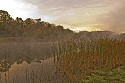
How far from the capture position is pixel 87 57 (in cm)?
1559

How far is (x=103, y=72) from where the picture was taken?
14938mm

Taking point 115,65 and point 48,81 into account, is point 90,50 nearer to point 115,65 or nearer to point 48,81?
point 115,65

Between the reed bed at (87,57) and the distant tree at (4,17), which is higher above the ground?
the distant tree at (4,17)

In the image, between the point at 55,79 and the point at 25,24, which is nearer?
the point at 55,79

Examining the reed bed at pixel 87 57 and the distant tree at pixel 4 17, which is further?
the distant tree at pixel 4 17

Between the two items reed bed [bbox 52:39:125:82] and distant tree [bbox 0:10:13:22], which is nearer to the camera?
reed bed [bbox 52:39:125:82]

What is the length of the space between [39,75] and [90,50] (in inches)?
132

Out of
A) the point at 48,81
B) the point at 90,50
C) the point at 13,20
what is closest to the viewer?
the point at 48,81

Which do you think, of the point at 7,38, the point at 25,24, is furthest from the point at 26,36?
the point at 7,38

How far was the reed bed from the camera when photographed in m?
14.4

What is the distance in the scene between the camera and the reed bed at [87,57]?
47.3 ft

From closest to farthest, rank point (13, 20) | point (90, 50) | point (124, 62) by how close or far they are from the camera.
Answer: point (90, 50)
point (124, 62)
point (13, 20)

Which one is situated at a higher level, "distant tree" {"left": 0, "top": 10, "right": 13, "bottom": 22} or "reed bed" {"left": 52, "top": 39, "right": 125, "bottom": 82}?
"distant tree" {"left": 0, "top": 10, "right": 13, "bottom": 22}

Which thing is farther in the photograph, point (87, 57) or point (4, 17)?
point (4, 17)
